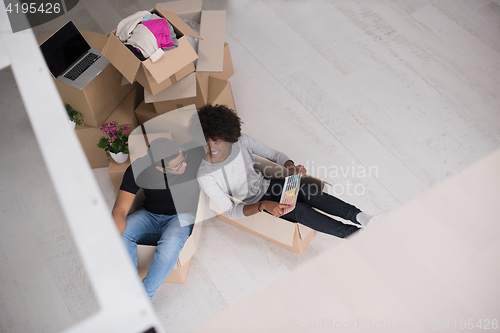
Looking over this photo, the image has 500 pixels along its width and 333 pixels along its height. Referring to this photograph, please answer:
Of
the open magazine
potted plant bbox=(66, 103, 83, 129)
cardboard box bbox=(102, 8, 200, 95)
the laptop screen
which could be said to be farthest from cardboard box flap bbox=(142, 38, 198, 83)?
A: the open magazine

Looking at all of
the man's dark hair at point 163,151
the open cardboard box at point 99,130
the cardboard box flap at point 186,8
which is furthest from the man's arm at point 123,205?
the cardboard box flap at point 186,8

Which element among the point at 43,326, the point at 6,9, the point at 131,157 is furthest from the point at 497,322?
the point at 43,326

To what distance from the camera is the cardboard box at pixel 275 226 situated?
164 cm

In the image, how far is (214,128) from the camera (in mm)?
1534

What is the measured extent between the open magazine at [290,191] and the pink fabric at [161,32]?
3.03 ft

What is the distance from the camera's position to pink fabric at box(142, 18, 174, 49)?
173cm

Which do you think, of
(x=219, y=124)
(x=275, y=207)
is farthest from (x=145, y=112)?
(x=275, y=207)

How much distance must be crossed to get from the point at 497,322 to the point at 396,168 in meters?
1.85

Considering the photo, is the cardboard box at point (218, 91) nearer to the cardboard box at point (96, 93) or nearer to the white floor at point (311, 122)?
the white floor at point (311, 122)

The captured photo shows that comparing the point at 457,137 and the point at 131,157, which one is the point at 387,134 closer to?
the point at 457,137

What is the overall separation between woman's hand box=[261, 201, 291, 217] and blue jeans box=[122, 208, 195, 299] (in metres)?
0.38

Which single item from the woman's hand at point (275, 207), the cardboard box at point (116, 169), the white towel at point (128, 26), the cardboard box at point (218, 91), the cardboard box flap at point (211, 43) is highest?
the white towel at point (128, 26)

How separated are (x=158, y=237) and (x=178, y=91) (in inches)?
31.3

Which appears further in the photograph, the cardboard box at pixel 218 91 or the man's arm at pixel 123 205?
the cardboard box at pixel 218 91
